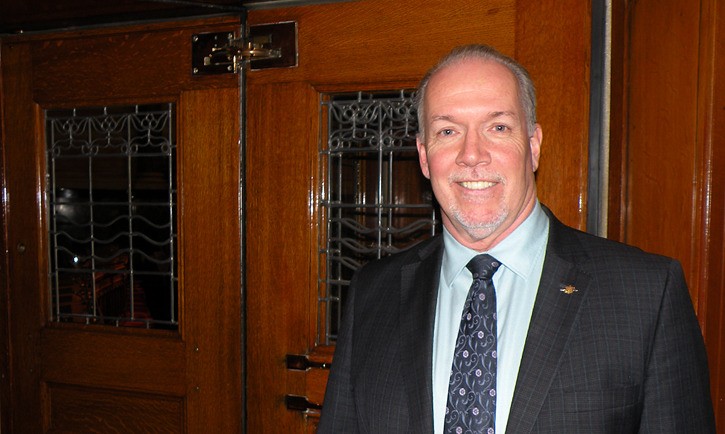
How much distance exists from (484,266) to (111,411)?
1.64 metres

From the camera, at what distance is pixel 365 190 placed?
2084 mm

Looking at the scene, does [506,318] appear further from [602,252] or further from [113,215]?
[113,215]

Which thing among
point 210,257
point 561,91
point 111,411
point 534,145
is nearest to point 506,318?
point 534,145

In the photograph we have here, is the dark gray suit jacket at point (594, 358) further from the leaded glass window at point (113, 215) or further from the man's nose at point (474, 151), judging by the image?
the leaded glass window at point (113, 215)

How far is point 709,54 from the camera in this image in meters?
1.52

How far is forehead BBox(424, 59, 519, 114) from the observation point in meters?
1.36

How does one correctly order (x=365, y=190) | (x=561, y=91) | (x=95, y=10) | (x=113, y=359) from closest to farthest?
1. (x=561, y=91)
2. (x=365, y=190)
3. (x=95, y=10)
4. (x=113, y=359)

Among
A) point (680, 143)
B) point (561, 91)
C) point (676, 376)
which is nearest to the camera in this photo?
point (676, 376)

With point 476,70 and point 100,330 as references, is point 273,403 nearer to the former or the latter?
point 100,330

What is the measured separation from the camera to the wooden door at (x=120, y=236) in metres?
2.20

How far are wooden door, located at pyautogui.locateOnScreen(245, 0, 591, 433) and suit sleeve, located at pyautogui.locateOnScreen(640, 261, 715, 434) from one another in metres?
0.94

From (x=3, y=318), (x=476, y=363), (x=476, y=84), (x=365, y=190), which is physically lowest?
(x=3, y=318)

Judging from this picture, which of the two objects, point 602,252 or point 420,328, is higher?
point 602,252

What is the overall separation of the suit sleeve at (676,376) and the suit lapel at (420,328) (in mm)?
406
